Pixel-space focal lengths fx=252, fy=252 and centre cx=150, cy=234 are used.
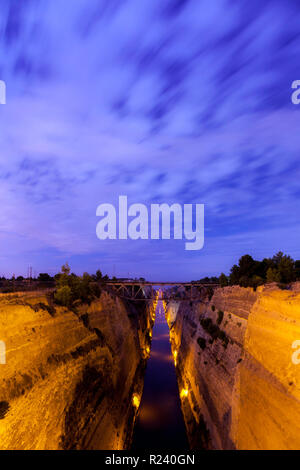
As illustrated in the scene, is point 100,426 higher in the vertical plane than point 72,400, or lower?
Answer: lower

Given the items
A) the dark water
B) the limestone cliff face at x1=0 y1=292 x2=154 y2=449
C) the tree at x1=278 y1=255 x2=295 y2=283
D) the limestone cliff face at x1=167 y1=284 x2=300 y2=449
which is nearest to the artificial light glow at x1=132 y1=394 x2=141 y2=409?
the dark water

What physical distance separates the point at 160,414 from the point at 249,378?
47.4 ft

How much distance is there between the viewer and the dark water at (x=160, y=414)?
20.8 m

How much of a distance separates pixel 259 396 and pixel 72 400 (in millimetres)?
10267

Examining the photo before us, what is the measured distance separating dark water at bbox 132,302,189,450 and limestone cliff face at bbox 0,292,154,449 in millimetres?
1518

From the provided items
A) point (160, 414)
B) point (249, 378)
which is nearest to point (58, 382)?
point (249, 378)

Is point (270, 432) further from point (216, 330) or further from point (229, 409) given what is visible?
point (216, 330)

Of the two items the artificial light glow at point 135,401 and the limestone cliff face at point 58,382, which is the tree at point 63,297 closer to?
the limestone cliff face at point 58,382

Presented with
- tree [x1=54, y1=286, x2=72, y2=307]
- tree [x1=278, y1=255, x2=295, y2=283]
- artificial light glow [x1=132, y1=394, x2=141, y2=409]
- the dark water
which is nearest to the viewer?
tree [x1=54, y1=286, x2=72, y2=307]

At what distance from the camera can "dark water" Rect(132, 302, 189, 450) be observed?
20.8 m

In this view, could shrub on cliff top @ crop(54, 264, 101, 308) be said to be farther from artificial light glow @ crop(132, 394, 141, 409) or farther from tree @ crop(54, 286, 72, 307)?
artificial light glow @ crop(132, 394, 141, 409)

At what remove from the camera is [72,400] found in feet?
47.0

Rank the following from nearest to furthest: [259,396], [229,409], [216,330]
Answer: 1. [259,396]
2. [229,409]
3. [216,330]
